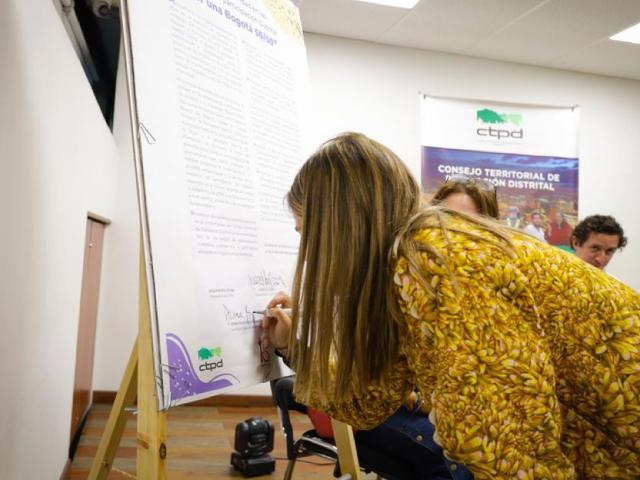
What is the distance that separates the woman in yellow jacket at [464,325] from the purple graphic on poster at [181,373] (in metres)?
0.23

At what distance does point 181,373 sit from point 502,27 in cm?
367

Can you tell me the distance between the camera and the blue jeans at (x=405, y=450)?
1459 mm

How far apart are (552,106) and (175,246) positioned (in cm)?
425

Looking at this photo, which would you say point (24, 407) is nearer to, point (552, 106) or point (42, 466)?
point (42, 466)

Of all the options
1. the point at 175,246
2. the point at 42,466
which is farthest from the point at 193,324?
the point at 42,466

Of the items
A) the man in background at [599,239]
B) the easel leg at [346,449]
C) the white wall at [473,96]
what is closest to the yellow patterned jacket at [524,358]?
the easel leg at [346,449]

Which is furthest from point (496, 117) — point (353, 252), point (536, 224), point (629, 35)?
point (353, 252)

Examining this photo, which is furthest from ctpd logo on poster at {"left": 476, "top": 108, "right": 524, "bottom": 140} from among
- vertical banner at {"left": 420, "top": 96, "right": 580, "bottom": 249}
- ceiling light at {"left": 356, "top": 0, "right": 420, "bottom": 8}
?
ceiling light at {"left": 356, "top": 0, "right": 420, "bottom": 8}

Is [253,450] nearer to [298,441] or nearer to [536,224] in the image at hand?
[298,441]

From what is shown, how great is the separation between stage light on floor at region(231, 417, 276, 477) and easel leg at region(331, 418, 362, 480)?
4.68 feet

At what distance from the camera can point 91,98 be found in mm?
2602

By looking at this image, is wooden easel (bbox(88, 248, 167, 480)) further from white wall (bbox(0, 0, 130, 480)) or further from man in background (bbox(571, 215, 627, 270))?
man in background (bbox(571, 215, 627, 270))

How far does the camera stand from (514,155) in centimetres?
451

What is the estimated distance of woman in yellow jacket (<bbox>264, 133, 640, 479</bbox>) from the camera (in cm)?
78
